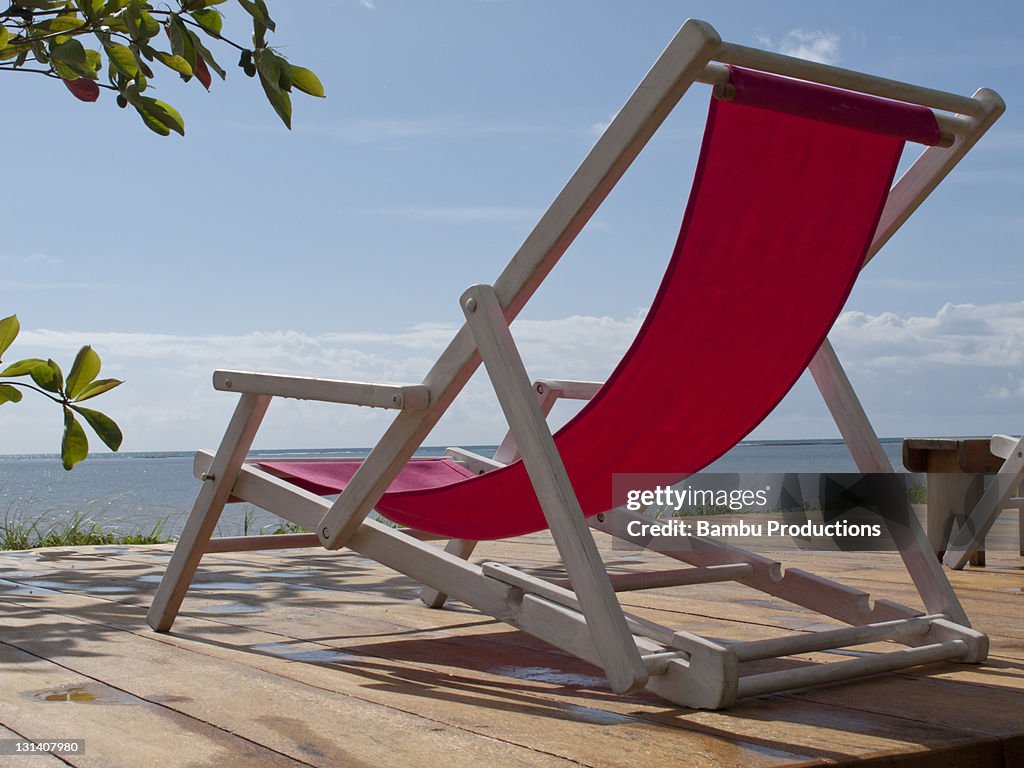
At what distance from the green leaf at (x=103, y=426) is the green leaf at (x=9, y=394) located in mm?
106

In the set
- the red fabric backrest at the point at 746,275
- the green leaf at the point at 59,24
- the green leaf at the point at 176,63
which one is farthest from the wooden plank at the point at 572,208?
the green leaf at the point at 59,24

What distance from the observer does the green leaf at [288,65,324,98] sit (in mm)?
2100

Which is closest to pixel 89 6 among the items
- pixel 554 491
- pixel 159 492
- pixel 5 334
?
pixel 5 334

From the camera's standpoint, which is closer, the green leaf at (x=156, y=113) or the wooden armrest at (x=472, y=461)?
the green leaf at (x=156, y=113)

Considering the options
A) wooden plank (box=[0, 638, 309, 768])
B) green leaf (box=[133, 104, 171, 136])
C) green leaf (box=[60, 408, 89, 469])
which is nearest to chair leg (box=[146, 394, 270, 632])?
green leaf (box=[60, 408, 89, 469])

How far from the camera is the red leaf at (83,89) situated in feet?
7.52

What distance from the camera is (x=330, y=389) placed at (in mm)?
2197

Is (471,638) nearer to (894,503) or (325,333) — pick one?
(894,503)

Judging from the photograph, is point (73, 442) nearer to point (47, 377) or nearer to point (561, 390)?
point (47, 377)

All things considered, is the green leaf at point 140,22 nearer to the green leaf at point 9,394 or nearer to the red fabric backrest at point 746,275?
the green leaf at point 9,394

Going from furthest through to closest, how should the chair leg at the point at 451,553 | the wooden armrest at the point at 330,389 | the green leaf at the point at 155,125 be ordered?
the chair leg at the point at 451,553 < the green leaf at the point at 155,125 < the wooden armrest at the point at 330,389

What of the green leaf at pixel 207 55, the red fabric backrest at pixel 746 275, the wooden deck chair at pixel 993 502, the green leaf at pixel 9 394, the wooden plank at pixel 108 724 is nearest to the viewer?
the wooden plank at pixel 108 724

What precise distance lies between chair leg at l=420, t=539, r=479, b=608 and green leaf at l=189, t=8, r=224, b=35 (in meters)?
1.49

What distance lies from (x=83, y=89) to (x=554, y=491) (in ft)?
4.63
